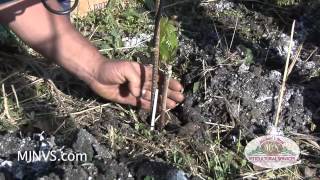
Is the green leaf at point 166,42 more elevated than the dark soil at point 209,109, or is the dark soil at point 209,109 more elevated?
the green leaf at point 166,42

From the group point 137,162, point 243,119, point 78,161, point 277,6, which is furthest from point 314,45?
point 78,161

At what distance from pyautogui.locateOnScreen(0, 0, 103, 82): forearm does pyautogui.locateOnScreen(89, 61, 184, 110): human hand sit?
43 millimetres

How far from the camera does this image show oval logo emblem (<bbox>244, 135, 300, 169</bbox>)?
1926 millimetres

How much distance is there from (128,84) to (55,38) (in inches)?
11.0

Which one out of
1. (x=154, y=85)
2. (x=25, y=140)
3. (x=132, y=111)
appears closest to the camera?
(x=25, y=140)

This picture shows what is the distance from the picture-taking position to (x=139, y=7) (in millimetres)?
2779

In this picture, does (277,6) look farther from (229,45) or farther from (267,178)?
(267,178)

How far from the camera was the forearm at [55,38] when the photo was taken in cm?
210

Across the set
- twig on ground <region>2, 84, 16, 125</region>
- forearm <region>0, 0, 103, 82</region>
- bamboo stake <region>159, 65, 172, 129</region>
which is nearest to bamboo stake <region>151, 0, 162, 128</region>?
bamboo stake <region>159, 65, 172, 129</region>

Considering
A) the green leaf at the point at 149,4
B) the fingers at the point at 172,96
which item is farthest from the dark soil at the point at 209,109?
the green leaf at the point at 149,4

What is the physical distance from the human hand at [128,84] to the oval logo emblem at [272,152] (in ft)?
1.12

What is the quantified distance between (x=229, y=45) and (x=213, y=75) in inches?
10.6

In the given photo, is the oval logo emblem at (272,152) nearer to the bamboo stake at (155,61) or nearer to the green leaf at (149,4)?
the bamboo stake at (155,61)

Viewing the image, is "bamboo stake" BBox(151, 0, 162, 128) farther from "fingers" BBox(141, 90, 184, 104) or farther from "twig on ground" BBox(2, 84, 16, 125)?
"twig on ground" BBox(2, 84, 16, 125)
